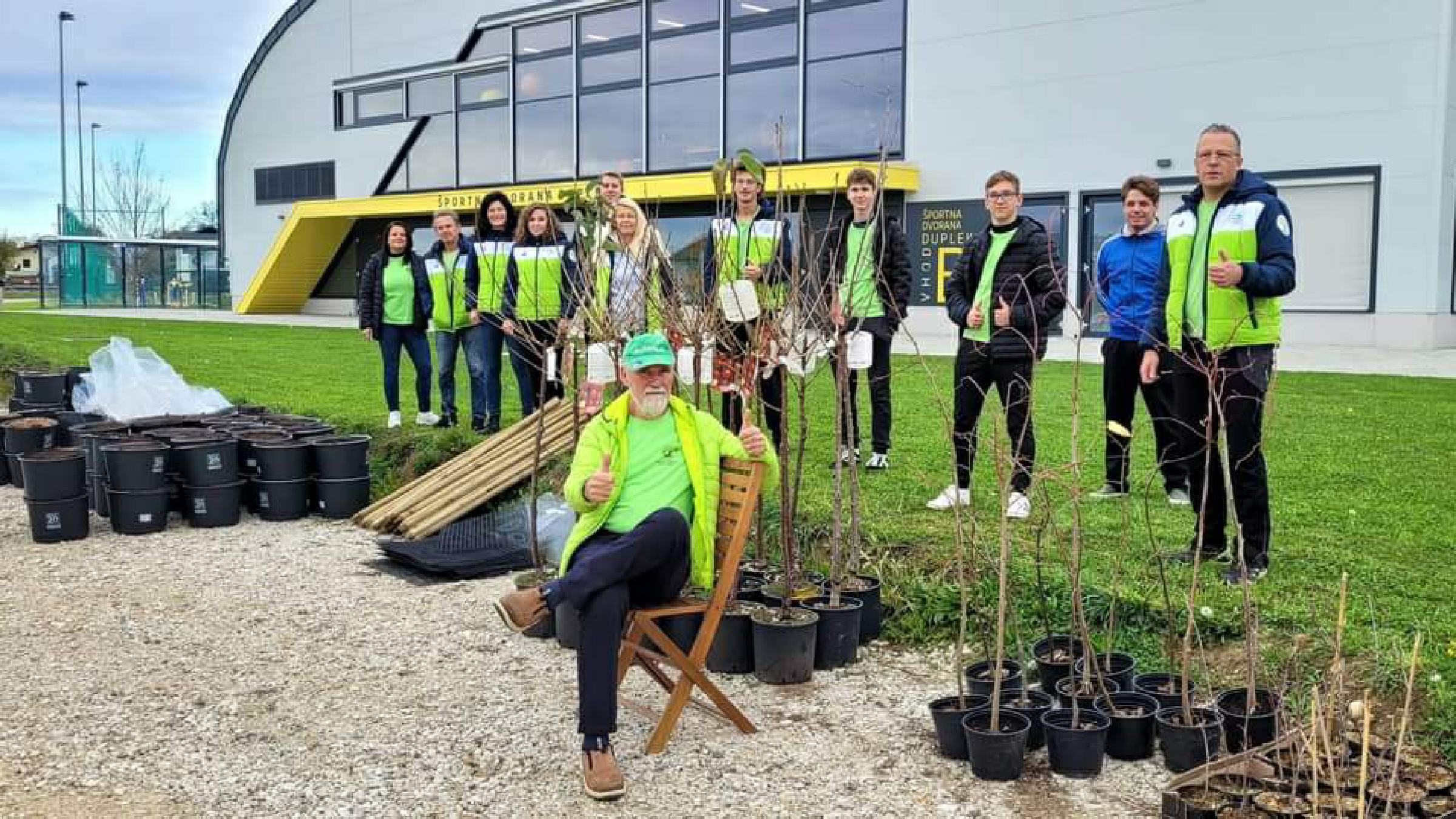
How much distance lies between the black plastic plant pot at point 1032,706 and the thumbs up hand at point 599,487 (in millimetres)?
1446

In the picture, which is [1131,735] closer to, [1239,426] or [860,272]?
[1239,426]

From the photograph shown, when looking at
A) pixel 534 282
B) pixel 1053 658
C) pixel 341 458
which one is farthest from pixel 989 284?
pixel 341 458

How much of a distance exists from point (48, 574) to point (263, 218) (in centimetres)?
3632

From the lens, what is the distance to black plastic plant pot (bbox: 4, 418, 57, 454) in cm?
963

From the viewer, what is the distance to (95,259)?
46094mm

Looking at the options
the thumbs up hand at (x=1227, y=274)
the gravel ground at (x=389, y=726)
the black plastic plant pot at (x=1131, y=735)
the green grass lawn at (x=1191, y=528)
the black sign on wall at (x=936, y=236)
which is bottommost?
the gravel ground at (x=389, y=726)

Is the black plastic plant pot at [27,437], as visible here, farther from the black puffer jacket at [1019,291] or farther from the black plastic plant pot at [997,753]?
the black plastic plant pot at [997,753]

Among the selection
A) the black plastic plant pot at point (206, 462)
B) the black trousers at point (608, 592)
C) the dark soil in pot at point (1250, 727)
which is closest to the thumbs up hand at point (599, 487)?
the black trousers at point (608, 592)

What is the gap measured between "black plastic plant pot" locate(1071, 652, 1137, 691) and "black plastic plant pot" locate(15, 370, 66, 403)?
33.1 feet

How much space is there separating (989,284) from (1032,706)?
3.22 metres

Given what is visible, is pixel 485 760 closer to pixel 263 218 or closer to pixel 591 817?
pixel 591 817

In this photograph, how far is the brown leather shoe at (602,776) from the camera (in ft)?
12.8

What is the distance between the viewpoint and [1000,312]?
6.74 m

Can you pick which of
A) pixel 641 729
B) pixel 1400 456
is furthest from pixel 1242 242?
pixel 1400 456
